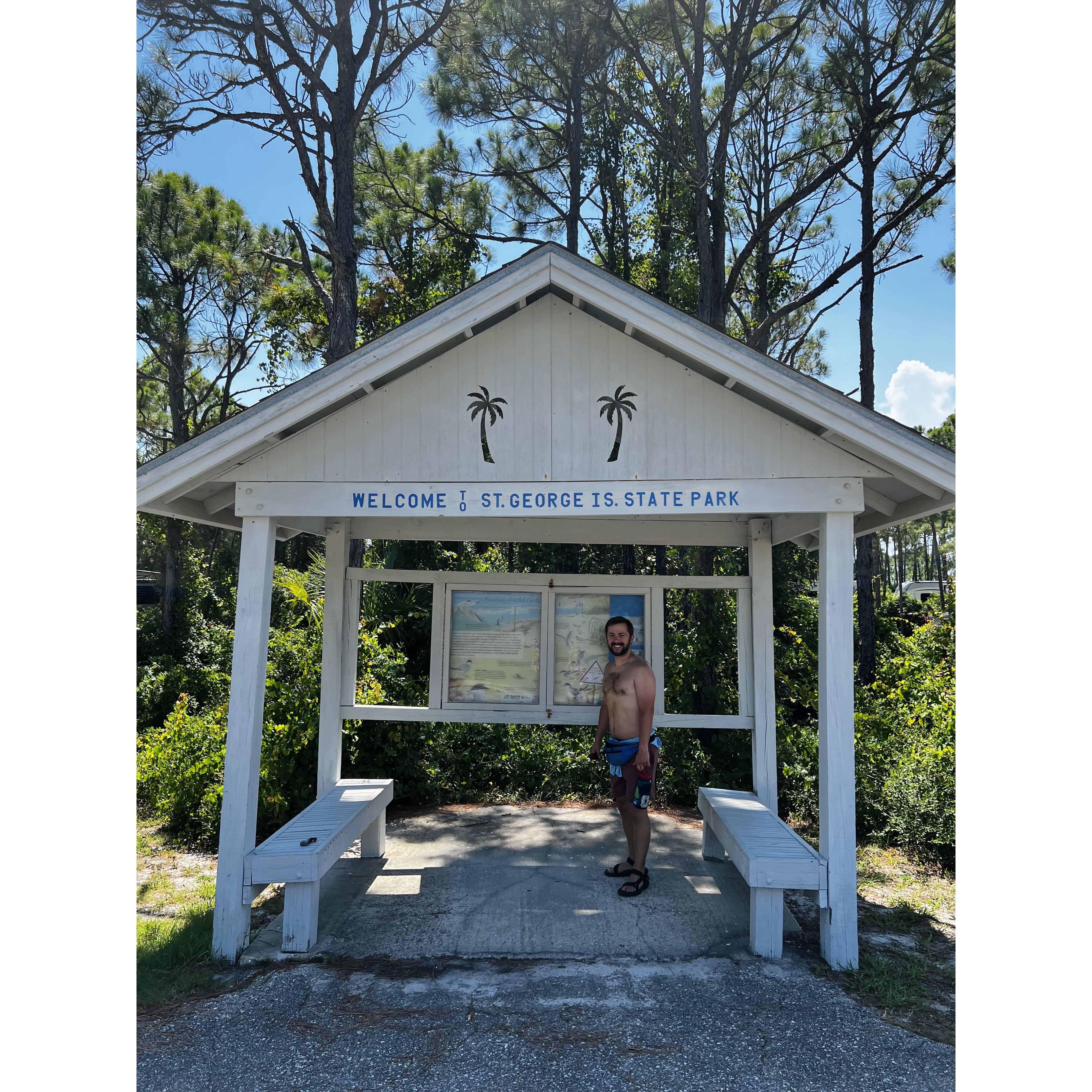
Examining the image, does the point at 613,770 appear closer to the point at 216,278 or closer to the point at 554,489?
the point at 554,489

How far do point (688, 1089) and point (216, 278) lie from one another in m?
22.7

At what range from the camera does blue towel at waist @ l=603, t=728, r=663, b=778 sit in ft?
20.2

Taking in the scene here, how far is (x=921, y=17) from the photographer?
38.5 ft

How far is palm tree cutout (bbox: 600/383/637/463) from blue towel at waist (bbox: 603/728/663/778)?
233cm

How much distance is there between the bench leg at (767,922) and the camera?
206 inches

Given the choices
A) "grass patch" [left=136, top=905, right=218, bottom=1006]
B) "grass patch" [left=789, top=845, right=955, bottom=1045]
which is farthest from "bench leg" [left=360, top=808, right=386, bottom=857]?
"grass patch" [left=789, top=845, right=955, bottom=1045]

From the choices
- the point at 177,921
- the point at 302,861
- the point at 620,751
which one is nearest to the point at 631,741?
the point at 620,751

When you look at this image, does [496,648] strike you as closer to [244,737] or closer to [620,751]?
[620,751]

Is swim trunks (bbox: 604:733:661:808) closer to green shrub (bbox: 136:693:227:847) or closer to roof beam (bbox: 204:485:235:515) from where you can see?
roof beam (bbox: 204:485:235:515)

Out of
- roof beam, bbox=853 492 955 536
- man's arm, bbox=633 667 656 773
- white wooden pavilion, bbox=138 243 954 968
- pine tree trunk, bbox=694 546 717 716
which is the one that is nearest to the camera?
white wooden pavilion, bbox=138 243 954 968

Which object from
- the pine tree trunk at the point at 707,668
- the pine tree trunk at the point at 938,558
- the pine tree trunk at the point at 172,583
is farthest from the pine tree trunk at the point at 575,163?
the pine tree trunk at the point at 938,558

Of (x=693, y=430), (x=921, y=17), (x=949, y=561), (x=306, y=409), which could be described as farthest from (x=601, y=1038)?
(x=949, y=561)

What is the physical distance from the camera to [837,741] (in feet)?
17.1

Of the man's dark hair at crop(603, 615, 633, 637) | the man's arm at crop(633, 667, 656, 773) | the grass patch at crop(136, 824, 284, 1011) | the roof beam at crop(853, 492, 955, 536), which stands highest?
the roof beam at crop(853, 492, 955, 536)
